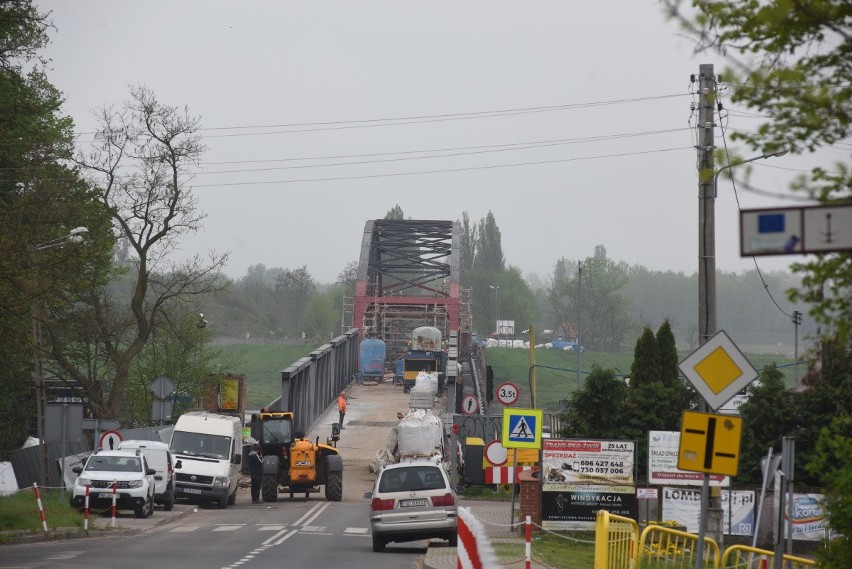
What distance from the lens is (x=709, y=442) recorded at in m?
11.9

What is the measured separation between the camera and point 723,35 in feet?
27.1

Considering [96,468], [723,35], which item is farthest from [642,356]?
[723,35]

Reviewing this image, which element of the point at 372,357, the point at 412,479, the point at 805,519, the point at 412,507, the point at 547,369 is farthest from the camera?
the point at 547,369

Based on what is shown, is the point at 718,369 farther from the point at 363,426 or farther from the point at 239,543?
the point at 363,426

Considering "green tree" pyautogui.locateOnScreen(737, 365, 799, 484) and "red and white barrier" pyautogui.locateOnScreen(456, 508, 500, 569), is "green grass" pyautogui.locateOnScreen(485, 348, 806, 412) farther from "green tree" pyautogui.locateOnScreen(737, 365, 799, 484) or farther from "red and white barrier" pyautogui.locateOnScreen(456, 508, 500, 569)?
"red and white barrier" pyautogui.locateOnScreen(456, 508, 500, 569)

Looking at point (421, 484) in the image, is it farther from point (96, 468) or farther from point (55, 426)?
point (96, 468)

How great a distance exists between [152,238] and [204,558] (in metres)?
30.5

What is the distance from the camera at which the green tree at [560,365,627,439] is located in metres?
30.6

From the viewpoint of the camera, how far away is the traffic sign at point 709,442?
1175 cm

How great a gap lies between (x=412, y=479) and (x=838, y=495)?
1431 cm

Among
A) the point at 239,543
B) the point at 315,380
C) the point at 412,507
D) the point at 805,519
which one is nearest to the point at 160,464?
the point at 239,543

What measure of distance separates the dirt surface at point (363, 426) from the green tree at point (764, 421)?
44.5 feet

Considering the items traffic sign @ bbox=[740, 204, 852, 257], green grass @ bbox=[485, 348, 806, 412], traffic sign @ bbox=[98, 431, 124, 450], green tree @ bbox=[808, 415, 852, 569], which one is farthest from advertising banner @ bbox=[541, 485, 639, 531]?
green grass @ bbox=[485, 348, 806, 412]

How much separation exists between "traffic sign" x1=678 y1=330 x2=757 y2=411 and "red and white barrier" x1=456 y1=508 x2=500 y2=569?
9.31 ft
